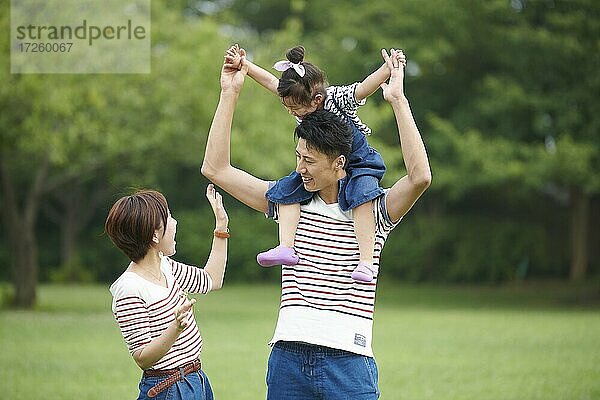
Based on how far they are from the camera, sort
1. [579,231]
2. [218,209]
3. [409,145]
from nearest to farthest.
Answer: [409,145], [218,209], [579,231]

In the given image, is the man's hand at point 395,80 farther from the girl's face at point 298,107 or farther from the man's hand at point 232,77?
the man's hand at point 232,77

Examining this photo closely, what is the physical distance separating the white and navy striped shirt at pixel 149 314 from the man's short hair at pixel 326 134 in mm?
621

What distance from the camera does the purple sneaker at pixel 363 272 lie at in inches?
118

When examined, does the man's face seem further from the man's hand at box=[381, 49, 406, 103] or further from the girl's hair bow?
the girl's hair bow

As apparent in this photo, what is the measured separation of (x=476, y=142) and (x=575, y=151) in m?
1.94

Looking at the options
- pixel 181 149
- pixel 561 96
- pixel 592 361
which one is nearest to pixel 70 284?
pixel 181 149

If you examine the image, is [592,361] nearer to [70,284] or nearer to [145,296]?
[145,296]

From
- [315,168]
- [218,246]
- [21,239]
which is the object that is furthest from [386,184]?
[315,168]

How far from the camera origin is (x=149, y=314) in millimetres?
3279

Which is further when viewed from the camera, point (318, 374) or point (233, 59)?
point (233, 59)

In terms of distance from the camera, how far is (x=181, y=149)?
18.6 m

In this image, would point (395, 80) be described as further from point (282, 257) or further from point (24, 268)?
point (24, 268)

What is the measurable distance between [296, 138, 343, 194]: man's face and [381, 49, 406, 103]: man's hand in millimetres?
239

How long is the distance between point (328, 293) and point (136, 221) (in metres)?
0.65
